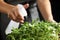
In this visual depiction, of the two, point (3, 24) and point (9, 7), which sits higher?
point (9, 7)

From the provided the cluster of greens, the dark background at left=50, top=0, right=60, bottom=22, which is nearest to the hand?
the cluster of greens

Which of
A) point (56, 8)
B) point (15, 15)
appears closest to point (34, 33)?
→ point (15, 15)

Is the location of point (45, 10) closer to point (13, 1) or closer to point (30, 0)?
point (30, 0)

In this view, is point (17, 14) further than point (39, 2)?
No

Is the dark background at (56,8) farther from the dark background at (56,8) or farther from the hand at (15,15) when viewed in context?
the hand at (15,15)

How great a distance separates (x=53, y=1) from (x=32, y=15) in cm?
165

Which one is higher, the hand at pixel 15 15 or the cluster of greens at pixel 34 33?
the hand at pixel 15 15

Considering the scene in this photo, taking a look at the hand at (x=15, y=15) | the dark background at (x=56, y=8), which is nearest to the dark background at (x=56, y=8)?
the dark background at (x=56, y=8)

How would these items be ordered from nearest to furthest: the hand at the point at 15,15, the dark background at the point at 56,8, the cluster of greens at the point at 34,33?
the cluster of greens at the point at 34,33 → the hand at the point at 15,15 → the dark background at the point at 56,8

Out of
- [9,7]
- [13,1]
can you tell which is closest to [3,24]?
[13,1]

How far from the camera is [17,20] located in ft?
5.45

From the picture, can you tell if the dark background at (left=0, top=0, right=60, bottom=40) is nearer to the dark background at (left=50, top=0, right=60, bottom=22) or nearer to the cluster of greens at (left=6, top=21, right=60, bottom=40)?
the dark background at (left=50, top=0, right=60, bottom=22)

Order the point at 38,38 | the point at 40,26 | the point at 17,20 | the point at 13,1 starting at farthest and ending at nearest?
the point at 13,1, the point at 17,20, the point at 40,26, the point at 38,38

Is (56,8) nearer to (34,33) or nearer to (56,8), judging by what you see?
(56,8)
